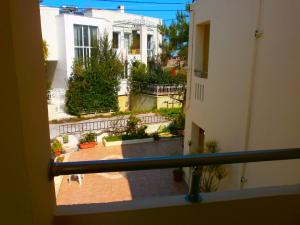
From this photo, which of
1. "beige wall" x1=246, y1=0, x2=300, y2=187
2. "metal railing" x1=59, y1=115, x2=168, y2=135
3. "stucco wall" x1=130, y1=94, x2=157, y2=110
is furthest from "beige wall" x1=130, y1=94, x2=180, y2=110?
"beige wall" x1=246, y1=0, x2=300, y2=187

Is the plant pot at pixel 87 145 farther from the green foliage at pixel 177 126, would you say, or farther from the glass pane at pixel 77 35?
the glass pane at pixel 77 35

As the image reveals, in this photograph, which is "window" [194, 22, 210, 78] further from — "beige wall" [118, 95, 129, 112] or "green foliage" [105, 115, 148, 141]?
"beige wall" [118, 95, 129, 112]

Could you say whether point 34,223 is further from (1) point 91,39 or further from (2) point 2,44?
(1) point 91,39

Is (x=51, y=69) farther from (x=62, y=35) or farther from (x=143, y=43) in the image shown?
(x=143, y=43)

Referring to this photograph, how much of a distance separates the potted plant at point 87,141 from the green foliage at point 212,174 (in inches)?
257

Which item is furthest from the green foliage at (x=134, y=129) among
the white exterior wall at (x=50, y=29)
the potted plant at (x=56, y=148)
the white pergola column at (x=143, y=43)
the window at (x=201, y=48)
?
the white pergola column at (x=143, y=43)

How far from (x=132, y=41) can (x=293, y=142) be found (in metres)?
18.8

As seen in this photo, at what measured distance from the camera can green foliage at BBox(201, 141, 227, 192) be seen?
17.7 ft

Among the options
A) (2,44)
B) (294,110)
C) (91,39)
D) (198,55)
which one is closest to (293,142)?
(294,110)

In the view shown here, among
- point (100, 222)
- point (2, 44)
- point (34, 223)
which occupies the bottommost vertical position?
point (100, 222)

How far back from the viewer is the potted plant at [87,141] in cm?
1130

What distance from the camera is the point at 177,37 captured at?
19.0 meters

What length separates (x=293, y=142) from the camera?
321cm

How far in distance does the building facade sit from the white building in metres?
11.5
